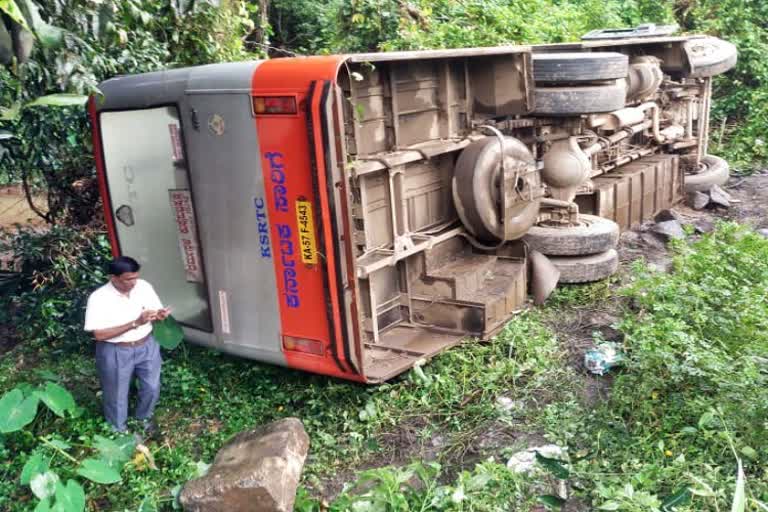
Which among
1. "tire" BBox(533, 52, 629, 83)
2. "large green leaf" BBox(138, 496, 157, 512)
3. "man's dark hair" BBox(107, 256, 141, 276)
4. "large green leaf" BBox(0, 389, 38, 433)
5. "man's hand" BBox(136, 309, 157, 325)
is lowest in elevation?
"large green leaf" BBox(138, 496, 157, 512)

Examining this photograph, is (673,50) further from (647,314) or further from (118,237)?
(118,237)

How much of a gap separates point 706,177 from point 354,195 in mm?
7155

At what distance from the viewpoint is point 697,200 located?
10.1 meters

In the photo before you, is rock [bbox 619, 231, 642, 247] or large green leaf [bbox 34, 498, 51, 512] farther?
rock [bbox 619, 231, 642, 247]

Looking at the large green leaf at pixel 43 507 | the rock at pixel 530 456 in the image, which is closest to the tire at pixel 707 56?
the rock at pixel 530 456

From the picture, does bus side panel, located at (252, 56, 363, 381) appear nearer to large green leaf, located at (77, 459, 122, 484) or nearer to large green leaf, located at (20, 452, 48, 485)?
large green leaf, located at (77, 459, 122, 484)

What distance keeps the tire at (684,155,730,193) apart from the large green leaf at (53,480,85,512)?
8.83m

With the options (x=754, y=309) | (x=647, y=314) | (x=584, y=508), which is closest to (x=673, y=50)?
(x=647, y=314)

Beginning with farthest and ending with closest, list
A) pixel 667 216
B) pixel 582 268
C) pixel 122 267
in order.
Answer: pixel 667 216 → pixel 582 268 → pixel 122 267

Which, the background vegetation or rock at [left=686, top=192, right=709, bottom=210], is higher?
the background vegetation

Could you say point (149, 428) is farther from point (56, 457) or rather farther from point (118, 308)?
point (118, 308)

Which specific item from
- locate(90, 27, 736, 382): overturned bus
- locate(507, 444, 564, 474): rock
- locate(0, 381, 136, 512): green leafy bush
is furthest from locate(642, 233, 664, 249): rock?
locate(0, 381, 136, 512): green leafy bush

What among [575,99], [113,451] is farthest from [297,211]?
[575,99]

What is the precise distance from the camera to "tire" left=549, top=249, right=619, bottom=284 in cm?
658
